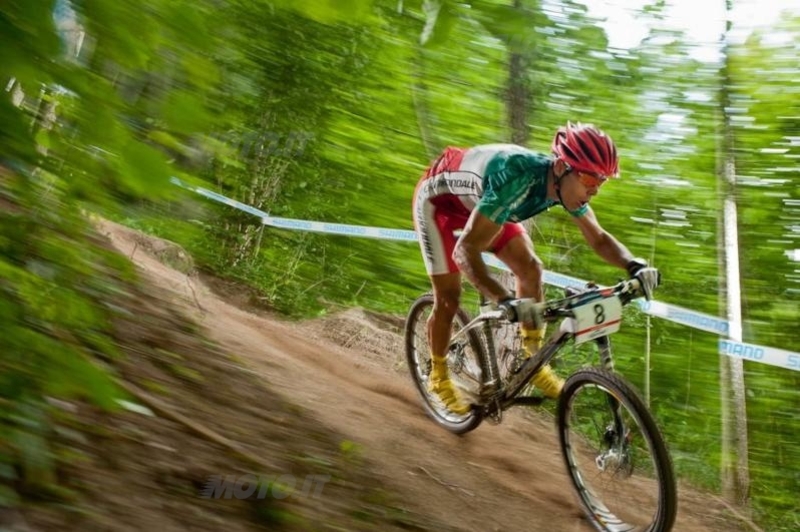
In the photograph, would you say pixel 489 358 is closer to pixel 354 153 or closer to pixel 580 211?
pixel 580 211

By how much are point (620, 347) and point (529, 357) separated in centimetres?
388

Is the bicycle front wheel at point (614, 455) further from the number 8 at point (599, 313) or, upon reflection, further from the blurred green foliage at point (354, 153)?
the blurred green foliage at point (354, 153)

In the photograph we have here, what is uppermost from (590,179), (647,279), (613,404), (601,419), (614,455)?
(590,179)

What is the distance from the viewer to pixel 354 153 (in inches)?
374

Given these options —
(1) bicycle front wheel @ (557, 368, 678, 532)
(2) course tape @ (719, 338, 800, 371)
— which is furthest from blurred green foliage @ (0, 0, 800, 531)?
(1) bicycle front wheel @ (557, 368, 678, 532)

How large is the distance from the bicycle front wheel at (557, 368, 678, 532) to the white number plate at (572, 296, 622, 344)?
6.9 inches

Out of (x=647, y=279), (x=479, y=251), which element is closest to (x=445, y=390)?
(x=479, y=251)

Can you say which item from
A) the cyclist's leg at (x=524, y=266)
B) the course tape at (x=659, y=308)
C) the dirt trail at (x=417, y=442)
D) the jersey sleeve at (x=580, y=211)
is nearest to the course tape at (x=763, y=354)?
the course tape at (x=659, y=308)

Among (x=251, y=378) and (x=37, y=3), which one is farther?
(x=251, y=378)

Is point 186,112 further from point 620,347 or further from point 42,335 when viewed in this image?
point 620,347

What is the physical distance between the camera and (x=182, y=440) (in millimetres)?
2832

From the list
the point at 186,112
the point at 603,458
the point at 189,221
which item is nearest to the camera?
the point at 186,112

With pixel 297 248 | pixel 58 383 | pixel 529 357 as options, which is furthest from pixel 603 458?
pixel 297 248
